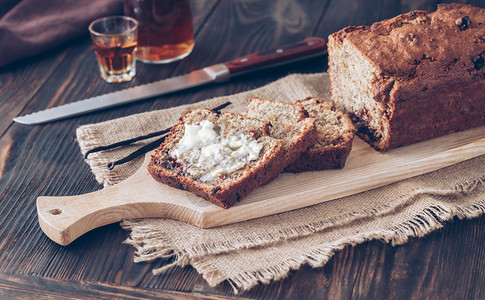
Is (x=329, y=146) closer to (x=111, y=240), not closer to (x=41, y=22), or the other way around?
(x=111, y=240)

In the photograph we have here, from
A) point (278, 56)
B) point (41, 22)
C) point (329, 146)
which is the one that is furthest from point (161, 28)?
point (329, 146)

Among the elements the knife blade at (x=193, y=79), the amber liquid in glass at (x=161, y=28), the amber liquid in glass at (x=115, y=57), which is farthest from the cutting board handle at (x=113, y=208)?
the amber liquid in glass at (x=161, y=28)

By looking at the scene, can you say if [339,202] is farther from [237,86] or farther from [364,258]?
[237,86]

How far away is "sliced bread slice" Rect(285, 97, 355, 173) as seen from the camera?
8.08 feet

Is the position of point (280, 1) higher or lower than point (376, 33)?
lower

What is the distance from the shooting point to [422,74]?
2.52 meters

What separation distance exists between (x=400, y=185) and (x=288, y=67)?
4.17ft

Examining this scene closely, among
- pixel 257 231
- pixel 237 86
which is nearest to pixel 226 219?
pixel 257 231

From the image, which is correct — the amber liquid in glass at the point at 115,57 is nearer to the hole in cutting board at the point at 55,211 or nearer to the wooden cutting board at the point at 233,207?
the wooden cutting board at the point at 233,207

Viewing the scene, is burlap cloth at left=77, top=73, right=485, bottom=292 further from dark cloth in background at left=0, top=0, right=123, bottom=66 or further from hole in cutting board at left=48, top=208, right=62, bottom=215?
dark cloth in background at left=0, top=0, right=123, bottom=66

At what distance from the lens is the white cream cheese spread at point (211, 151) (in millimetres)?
2354

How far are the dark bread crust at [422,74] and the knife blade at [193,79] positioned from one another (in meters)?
0.68

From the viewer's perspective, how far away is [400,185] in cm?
252

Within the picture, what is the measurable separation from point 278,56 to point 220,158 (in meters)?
1.21
